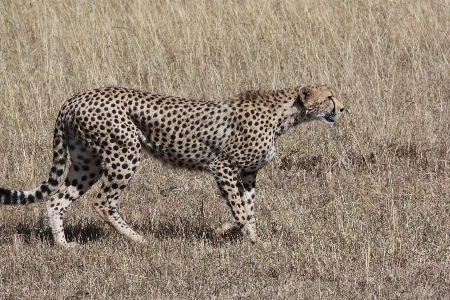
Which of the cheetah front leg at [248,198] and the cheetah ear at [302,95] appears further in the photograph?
the cheetah ear at [302,95]

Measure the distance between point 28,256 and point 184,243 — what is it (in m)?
0.87

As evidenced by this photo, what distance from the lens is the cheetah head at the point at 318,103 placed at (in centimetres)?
533

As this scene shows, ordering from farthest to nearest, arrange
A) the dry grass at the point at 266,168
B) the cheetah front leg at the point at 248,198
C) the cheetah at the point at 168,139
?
the cheetah front leg at the point at 248,198 < the cheetah at the point at 168,139 < the dry grass at the point at 266,168

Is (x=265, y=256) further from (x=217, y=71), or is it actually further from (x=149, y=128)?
(x=217, y=71)

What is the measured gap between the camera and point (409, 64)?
818 cm

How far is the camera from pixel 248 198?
5.32 metres

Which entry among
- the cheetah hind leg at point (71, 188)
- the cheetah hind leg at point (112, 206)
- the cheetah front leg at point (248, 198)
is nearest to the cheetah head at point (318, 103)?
the cheetah front leg at point (248, 198)

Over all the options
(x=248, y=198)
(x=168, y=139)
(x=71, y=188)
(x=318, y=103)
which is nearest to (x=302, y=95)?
(x=318, y=103)

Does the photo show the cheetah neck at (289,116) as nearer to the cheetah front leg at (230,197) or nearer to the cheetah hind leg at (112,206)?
the cheetah front leg at (230,197)

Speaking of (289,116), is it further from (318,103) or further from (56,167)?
(56,167)

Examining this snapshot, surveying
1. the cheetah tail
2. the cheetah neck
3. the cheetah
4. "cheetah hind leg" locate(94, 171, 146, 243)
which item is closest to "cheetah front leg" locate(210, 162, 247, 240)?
the cheetah

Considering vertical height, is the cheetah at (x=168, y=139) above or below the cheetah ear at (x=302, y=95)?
below

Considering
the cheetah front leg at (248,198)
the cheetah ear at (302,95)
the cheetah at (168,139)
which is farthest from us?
the cheetah ear at (302,95)

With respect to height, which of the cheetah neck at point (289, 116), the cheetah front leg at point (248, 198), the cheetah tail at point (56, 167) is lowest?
the cheetah front leg at point (248, 198)
